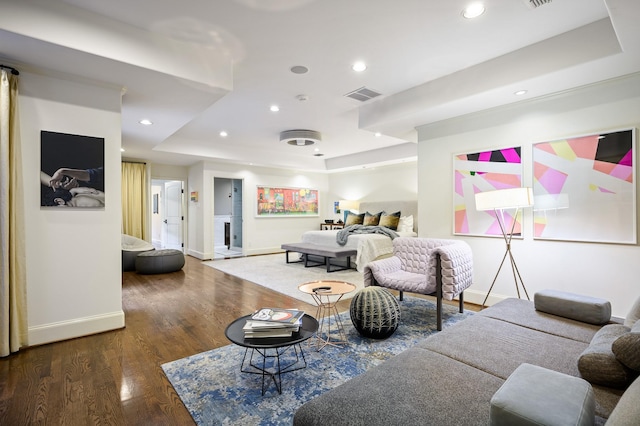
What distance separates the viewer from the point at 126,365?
7.66 feet

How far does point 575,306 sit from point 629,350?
1.08m

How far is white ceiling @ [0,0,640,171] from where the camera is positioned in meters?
2.29

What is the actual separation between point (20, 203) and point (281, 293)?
289cm

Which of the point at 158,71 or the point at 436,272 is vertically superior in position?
the point at 158,71

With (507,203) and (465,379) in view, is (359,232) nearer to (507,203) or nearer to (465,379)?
(507,203)

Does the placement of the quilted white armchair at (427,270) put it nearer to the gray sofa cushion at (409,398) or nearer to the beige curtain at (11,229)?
the gray sofa cushion at (409,398)

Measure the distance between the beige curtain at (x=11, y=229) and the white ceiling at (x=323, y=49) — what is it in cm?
44

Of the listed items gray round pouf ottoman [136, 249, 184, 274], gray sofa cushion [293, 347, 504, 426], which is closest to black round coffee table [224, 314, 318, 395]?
gray sofa cushion [293, 347, 504, 426]

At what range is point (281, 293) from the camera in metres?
→ 4.28

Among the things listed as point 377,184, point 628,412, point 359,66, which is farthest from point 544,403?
point 377,184

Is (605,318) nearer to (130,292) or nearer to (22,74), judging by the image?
(22,74)

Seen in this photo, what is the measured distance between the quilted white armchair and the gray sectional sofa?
3.03 feet

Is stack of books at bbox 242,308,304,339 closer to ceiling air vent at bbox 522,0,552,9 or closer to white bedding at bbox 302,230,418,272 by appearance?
ceiling air vent at bbox 522,0,552,9

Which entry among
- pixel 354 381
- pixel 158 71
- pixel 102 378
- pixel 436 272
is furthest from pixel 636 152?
pixel 102 378
